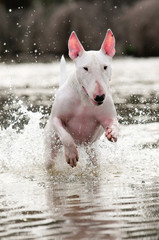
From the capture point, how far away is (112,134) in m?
5.48

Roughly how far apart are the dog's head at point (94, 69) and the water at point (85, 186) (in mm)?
821

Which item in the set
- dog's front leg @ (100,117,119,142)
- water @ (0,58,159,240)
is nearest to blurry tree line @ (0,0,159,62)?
water @ (0,58,159,240)

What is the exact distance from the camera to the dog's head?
527 cm

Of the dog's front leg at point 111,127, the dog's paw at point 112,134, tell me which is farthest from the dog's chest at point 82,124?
the dog's paw at point 112,134

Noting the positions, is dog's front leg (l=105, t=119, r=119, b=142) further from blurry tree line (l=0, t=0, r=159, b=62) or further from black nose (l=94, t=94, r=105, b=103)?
blurry tree line (l=0, t=0, r=159, b=62)

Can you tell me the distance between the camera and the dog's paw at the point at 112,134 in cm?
547

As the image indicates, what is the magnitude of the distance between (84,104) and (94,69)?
1.52 feet

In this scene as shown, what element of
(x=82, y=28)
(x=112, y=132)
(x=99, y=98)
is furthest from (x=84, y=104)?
(x=82, y=28)

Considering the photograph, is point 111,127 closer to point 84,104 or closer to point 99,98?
point 84,104

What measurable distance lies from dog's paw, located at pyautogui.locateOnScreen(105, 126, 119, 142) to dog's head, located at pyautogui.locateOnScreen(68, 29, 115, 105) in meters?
0.32

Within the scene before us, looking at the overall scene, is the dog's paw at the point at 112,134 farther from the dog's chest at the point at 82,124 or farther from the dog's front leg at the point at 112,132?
the dog's chest at the point at 82,124

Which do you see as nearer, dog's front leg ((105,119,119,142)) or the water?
the water

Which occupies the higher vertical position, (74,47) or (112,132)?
(74,47)

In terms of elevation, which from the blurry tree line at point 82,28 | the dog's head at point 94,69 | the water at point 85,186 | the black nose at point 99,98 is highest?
the blurry tree line at point 82,28
